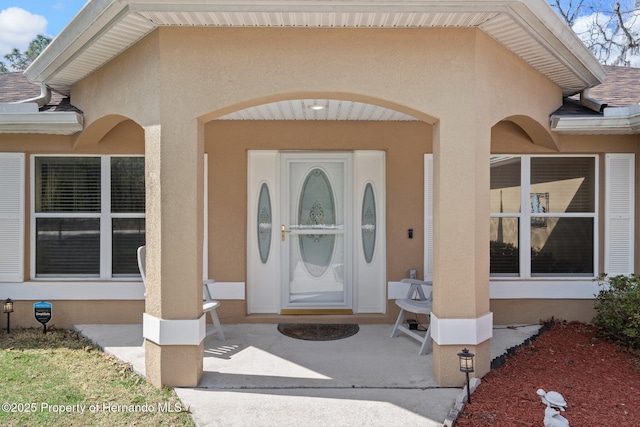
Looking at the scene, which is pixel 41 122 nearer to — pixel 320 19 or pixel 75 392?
pixel 75 392

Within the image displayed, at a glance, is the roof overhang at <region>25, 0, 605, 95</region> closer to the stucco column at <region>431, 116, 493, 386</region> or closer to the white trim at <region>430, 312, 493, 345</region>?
the stucco column at <region>431, 116, 493, 386</region>

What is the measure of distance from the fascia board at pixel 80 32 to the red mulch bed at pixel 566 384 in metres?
4.67

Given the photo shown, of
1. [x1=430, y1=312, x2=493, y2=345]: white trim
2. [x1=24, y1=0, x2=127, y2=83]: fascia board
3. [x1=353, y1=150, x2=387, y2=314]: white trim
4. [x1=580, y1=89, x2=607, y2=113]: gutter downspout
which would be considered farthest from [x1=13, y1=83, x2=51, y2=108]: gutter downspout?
[x1=580, y1=89, x2=607, y2=113]: gutter downspout

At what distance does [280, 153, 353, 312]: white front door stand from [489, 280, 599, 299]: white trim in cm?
228

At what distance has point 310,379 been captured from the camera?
439 centimetres

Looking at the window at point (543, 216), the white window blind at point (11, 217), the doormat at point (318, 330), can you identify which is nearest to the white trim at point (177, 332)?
the doormat at point (318, 330)

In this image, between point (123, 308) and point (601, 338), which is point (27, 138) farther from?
point (601, 338)

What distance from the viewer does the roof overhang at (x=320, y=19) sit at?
3686 millimetres

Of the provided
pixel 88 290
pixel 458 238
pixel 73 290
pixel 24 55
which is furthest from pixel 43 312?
pixel 24 55

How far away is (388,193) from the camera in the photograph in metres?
6.38

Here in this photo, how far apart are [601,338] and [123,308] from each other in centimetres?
658

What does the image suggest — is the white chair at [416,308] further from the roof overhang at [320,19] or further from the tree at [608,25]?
the tree at [608,25]

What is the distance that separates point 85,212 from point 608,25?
19713 millimetres

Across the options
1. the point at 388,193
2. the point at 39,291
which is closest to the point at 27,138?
the point at 39,291
